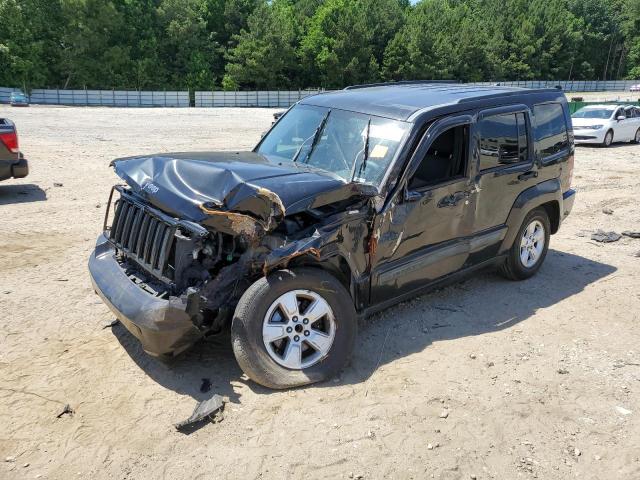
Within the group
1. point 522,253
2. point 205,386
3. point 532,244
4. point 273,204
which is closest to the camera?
point 273,204

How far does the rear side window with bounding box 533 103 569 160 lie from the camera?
5.88 metres

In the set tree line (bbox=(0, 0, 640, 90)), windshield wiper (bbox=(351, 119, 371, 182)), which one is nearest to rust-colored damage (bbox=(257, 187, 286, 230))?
windshield wiper (bbox=(351, 119, 371, 182))

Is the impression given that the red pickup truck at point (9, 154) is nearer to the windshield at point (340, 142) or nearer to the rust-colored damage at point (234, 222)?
the windshield at point (340, 142)

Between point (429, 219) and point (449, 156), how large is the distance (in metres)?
0.72

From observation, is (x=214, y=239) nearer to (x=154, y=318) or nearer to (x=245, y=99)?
(x=154, y=318)

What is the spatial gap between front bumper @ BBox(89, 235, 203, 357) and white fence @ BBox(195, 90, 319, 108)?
171 ft

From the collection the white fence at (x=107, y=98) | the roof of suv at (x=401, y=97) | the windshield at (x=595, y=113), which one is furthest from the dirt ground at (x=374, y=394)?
the white fence at (x=107, y=98)

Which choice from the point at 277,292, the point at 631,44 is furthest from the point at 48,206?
the point at 631,44

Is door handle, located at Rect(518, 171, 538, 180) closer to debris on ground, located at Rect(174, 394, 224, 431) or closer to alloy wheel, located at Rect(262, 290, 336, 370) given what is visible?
alloy wheel, located at Rect(262, 290, 336, 370)

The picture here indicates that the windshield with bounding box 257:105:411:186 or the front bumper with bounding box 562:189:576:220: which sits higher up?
the windshield with bounding box 257:105:411:186

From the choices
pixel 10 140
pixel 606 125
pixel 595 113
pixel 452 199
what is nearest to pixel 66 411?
pixel 452 199

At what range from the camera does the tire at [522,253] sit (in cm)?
590

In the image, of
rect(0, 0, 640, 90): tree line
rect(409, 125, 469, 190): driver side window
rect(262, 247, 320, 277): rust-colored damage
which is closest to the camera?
rect(262, 247, 320, 277): rust-colored damage

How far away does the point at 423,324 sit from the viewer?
5086 mm
